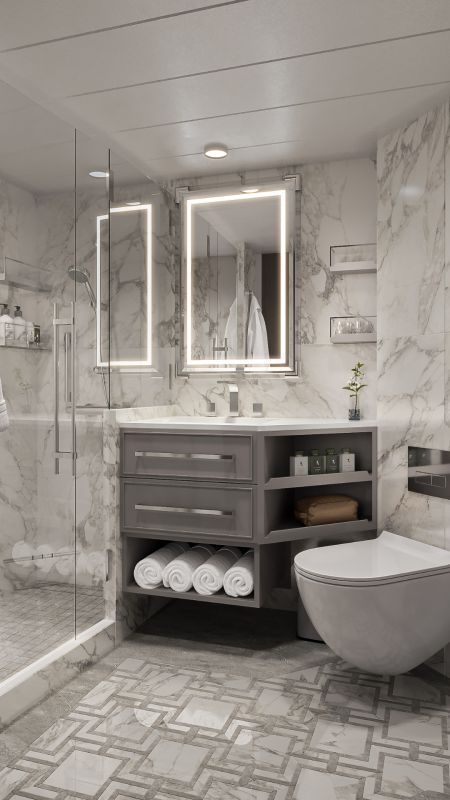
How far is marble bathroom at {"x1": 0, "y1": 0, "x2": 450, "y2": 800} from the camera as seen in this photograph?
187cm

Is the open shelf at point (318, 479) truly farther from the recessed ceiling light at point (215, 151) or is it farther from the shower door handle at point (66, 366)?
the recessed ceiling light at point (215, 151)

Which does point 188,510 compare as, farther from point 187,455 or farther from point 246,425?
point 246,425

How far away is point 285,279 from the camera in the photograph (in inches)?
118

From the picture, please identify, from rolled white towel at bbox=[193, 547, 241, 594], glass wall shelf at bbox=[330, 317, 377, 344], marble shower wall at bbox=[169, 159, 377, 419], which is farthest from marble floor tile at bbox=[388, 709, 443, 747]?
glass wall shelf at bbox=[330, 317, 377, 344]

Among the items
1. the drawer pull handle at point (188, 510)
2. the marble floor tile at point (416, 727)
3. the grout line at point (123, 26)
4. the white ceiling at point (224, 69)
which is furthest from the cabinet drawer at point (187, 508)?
the grout line at point (123, 26)

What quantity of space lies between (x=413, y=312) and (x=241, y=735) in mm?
1762

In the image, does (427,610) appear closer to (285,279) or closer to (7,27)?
(285,279)

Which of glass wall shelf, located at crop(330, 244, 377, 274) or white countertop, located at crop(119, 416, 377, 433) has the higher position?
glass wall shelf, located at crop(330, 244, 377, 274)

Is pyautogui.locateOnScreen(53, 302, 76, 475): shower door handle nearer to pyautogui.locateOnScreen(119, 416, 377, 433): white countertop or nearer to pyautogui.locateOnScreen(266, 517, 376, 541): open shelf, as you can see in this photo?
pyautogui.locateOnScreen(119, 416, 377, 433): white countertop

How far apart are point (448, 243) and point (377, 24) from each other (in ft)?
2.77

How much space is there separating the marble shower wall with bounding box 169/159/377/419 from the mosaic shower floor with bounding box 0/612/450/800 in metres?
1.23

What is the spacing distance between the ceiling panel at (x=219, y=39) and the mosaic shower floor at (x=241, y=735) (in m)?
2.27

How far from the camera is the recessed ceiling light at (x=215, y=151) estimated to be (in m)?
2.78

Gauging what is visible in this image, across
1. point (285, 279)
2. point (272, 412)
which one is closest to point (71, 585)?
point (272, 412)
